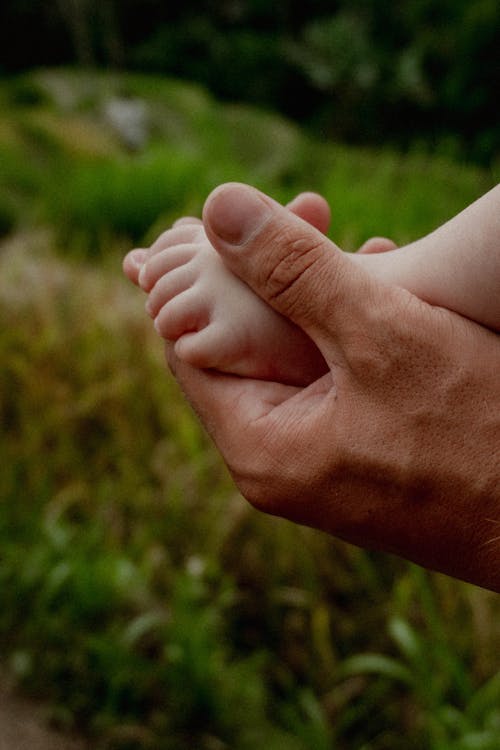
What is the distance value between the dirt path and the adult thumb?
135 centimetres

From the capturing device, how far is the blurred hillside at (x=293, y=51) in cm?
865

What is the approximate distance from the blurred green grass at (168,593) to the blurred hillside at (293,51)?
6.21 m

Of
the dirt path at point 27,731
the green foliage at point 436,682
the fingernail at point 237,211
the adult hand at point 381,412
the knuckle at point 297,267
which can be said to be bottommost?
the dirt path at point 27,731

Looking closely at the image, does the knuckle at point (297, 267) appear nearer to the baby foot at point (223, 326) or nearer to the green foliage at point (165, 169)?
the baby foot at point (223, 326)

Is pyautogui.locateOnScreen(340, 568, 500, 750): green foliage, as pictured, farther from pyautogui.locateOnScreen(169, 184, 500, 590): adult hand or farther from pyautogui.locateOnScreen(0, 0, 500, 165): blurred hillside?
pyautogui.locateOnScreen(0, 0, 500, 165): blurred hillside

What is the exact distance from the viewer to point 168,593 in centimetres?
203

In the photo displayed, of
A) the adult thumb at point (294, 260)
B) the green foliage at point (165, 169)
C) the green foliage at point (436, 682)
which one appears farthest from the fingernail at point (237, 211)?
the green foliage at point (165, 169)

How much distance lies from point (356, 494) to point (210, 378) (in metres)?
0.23

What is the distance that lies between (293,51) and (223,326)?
9.79m

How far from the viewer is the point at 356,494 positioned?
830 mm

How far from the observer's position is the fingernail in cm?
82

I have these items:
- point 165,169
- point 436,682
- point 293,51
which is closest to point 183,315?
point 436,682

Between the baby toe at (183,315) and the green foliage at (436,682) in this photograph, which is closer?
the baby toe at (183,315)

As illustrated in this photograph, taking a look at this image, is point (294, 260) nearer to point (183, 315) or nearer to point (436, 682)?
point (183, 315)
